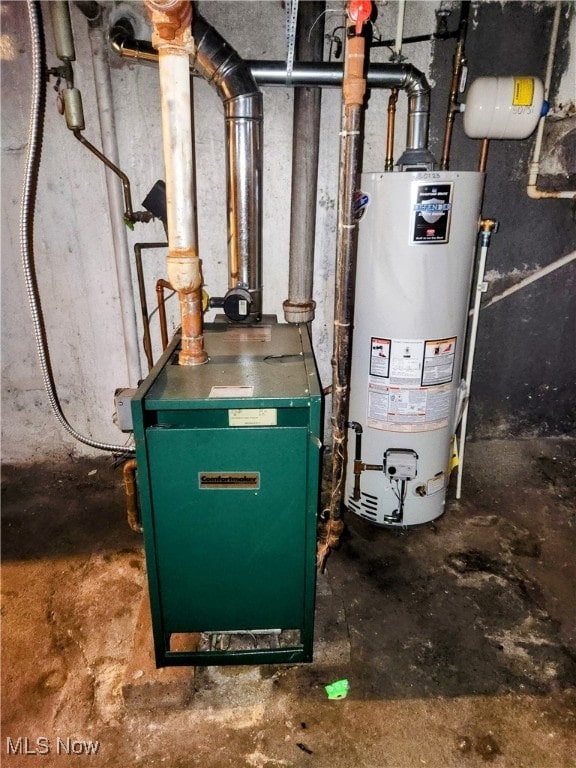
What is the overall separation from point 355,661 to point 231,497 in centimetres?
85

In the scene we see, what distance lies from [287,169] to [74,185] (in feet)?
3.69

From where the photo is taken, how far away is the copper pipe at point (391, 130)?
226cm

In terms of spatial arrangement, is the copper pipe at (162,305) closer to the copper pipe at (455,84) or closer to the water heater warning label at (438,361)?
the water heater warning label at (438,361)

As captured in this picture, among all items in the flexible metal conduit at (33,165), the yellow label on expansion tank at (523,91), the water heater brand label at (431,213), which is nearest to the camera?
the flexible metal conduit at (33,165)

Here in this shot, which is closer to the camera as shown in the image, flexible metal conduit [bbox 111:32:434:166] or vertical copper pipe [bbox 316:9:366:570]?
vertical copper pipe [bbox 316:9:366:570]

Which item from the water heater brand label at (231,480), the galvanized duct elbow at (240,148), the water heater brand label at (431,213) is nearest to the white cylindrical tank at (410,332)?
the water heater brand label at (431,213)

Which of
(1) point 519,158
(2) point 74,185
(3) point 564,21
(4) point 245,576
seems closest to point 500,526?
(4) point 245,576

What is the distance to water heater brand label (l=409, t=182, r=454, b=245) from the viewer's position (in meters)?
1.86

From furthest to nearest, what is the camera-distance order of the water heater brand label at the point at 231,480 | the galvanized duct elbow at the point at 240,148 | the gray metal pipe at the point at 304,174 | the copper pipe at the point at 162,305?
the copper pipe at the point at 162,305 < the gray metal pipe at the point at 304,174 < the galvanized duct elbow at the point at 240,148 < the water heater brand label at the point at 231,480

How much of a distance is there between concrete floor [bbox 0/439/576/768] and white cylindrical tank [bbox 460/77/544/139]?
1.94m

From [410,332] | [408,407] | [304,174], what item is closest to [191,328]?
[410,332]

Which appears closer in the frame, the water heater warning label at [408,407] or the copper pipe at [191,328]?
the copper pipe at [191,328]

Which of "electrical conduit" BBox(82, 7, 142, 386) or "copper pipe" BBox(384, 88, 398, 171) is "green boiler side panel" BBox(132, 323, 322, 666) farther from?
"copper pipe" BBox(384, 88, 398, 171)

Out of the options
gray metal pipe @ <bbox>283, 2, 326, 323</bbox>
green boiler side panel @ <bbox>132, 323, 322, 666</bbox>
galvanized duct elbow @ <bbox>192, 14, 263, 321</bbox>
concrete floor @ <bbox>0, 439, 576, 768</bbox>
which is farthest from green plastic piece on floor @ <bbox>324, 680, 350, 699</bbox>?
gray metal pipe @ <bbox>283, 2, 326, 323</bbox>
